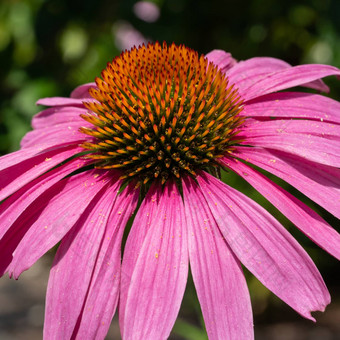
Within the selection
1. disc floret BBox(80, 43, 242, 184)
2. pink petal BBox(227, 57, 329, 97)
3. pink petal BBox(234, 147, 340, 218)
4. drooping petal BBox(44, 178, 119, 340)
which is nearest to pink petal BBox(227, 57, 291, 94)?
pink petal BBox(227, 57, 329, 97)

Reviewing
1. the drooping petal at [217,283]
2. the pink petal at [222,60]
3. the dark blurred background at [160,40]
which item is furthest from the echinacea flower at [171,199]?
the dark blurred background at [160,40]

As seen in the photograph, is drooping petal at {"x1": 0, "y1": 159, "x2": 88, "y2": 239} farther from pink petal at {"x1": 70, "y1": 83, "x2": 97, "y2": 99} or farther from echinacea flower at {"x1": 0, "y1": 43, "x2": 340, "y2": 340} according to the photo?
pink petal at {"x1": 70, "y1": 83, "x2": 97, "y2": 99}

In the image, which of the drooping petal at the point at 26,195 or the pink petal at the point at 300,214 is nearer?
the pink petal at the point at 300,214

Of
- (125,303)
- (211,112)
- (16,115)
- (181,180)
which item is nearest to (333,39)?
(211,112)

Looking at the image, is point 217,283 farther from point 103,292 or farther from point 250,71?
point 250,71

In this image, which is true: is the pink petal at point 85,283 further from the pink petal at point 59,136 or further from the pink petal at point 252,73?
the pink petal at point 252,73

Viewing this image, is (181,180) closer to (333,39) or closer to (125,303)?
(125,303)
